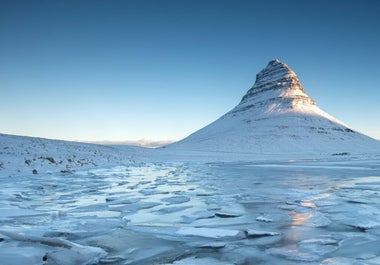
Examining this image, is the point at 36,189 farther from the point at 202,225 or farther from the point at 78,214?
the point at 202,225

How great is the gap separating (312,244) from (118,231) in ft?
11.2

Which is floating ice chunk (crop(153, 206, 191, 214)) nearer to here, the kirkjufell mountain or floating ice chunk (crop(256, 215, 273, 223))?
floating ice chunk (crop(256, 215, 273, 223))

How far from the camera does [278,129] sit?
115 m

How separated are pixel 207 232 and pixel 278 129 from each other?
111709 mm

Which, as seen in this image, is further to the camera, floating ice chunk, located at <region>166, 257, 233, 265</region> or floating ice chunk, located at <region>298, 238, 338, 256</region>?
floating ice chunk, located at <region>298, 238, 338, 256</region>

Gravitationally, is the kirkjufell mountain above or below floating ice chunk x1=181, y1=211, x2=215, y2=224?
above

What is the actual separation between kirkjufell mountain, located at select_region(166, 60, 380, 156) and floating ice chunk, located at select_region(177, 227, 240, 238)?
7401 cm

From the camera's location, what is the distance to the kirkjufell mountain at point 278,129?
96000mm

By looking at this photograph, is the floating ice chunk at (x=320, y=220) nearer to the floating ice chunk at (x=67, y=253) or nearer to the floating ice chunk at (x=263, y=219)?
the floating ice chunk at (x=263, y=219)

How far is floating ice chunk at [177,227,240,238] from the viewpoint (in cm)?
638


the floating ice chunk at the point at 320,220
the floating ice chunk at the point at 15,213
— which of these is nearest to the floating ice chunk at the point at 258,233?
the floating ice chunk at the point at 320,220

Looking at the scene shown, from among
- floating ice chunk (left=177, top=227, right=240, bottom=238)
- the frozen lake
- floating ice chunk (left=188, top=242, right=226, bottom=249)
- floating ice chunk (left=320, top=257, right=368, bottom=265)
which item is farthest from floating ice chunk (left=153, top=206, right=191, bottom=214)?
floating ice chunk (left=320, top=257, right=368, bottom=265)

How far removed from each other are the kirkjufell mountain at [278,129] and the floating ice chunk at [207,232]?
74.0 meters

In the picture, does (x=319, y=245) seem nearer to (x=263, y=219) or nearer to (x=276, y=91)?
(x=263, y=219)
